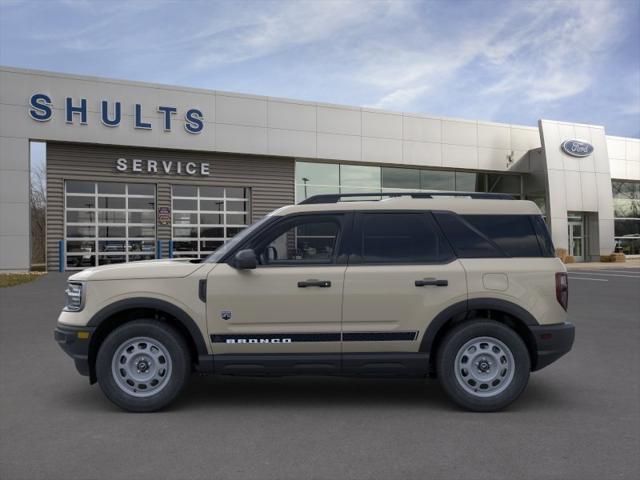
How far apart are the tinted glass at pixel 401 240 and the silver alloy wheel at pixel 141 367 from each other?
192 centimetres

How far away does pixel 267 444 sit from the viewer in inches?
158

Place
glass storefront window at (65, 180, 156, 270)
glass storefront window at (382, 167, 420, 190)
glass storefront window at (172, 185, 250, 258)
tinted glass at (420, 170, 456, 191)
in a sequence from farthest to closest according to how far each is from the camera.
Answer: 1. tinted glass at (420, 170, 456, 191)
2. glass storefront window at (382, 167, 420, 190)
3. glass storefront window at (172, 185, 250, 258)
4. glass storefront window at (65, 180, 156, 270)

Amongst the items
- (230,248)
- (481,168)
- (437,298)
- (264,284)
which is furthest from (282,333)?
(481,168)

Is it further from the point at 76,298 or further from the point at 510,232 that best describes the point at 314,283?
the point at 76,298

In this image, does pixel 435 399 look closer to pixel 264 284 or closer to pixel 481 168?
pixel 264 284

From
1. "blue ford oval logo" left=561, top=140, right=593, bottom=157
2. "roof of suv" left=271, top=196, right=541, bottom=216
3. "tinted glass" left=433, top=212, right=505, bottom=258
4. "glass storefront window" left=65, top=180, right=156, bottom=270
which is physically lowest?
"tinted glass" left=433, top=212, right=505, bottom=258

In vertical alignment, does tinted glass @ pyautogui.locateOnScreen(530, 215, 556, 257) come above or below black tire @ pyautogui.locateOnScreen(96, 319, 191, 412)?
above

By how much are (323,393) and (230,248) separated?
164 cm

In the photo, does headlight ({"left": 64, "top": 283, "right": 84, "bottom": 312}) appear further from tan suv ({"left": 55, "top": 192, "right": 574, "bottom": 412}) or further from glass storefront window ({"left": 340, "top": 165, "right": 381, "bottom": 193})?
glass storefront window ({"left": 340, "top": 165, "right": 381, "bottom": 193})

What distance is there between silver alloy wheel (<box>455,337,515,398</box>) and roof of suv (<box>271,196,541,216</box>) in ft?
3.70

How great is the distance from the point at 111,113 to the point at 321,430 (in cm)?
2151

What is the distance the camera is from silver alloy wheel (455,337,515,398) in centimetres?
483

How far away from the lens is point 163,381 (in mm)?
4820

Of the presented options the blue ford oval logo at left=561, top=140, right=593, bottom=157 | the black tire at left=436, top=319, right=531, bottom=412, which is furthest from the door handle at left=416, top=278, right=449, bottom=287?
the blue ford oval logo at left=561, top=140, right=593, bottom=157
